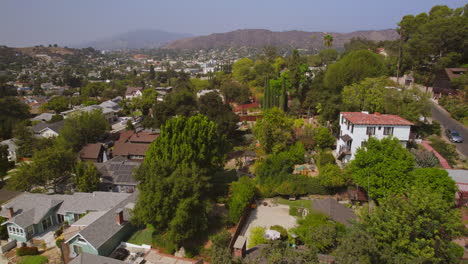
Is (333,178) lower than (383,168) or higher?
lower

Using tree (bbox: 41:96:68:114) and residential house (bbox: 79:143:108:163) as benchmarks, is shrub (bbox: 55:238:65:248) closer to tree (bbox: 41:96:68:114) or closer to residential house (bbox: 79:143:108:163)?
residential house (bbox: 79:143:108:163)

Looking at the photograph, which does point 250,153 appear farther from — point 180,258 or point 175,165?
point 180,258

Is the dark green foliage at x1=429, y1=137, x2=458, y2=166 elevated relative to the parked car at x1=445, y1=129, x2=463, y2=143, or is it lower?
lower

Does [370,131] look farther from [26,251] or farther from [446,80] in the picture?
[26,251]

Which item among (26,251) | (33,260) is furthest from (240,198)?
(26,251)

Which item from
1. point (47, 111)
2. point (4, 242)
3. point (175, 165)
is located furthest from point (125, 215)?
point (47, 111)

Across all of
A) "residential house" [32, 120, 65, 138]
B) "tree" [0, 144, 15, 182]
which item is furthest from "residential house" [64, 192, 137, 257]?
"residential house" [32, 120, 65, 138]
